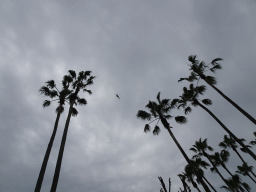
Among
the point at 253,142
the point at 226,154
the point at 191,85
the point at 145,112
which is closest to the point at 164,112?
the point at 145,112

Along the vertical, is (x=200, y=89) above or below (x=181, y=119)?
above

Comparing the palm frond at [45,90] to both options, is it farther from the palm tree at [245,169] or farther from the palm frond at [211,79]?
the palm tree at [245,169]

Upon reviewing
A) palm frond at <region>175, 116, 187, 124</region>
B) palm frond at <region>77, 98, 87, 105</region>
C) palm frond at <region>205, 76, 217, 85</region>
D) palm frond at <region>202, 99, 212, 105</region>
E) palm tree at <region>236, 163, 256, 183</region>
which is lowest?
palm tree at <region>236, 163, 256, 183</region>

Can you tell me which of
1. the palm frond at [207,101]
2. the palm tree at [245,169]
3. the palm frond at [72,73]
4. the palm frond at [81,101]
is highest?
the palm frond at [72,73]

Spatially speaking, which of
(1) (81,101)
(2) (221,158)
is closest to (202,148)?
(2) (221,158)

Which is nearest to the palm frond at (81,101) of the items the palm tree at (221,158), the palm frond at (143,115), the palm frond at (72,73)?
the palm frond at (72,73)

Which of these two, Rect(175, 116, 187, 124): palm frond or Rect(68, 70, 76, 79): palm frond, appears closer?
Rect(175, 116, 187, 124): palm frond

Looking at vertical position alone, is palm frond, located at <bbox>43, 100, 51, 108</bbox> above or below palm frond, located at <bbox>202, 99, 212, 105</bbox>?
above

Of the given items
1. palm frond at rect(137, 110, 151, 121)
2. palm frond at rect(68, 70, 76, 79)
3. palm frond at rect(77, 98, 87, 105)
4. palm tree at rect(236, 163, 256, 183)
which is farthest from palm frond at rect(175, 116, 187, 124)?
palm tree at rect(236, 163, 256, 183)

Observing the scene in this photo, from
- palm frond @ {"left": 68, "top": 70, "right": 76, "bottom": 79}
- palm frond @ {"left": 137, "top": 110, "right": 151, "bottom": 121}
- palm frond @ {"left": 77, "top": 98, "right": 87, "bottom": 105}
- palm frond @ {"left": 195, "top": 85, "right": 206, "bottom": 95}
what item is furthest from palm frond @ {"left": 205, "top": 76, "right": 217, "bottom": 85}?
palm frond @ {"left": 68, "top": 70, "right": 76, "bottom": 79}

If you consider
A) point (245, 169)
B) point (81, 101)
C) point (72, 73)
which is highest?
point (72, 73)

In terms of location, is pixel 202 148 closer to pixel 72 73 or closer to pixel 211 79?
pixel 211 79

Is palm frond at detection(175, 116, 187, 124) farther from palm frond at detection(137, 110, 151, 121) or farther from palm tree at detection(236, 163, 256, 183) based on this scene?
palm tree at detection(236, 163, 256, 183)

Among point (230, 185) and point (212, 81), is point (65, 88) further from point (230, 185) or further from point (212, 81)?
point (230, 185)
